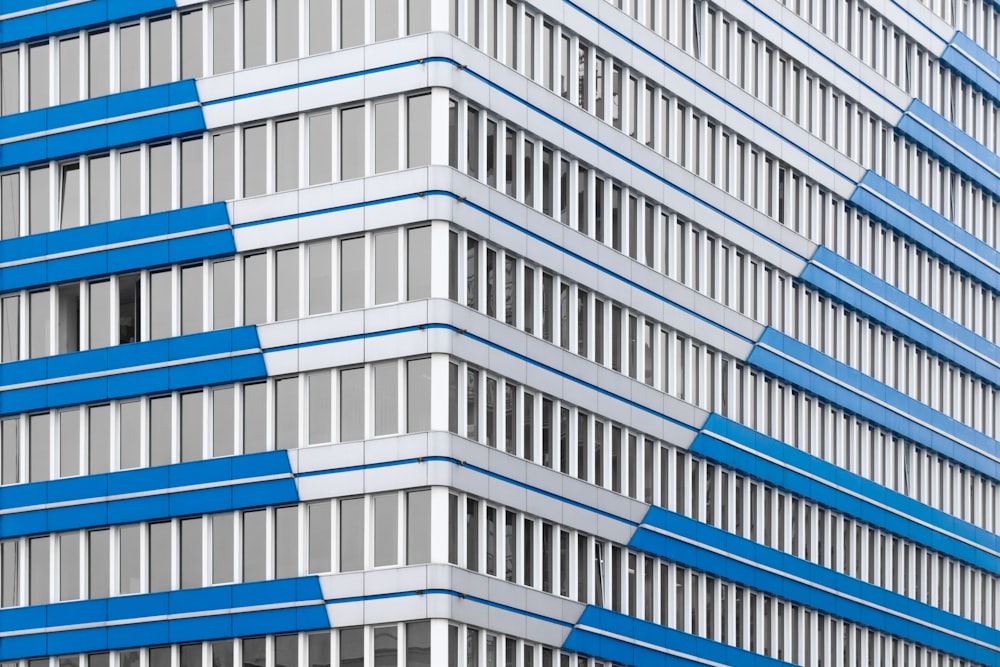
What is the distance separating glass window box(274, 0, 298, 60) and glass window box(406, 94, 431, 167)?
4254 mm

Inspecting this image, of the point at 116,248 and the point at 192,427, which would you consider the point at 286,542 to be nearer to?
the point at 192,427

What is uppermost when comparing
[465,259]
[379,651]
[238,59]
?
[238,59]

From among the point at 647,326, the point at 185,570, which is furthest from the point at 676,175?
the point at 185,570

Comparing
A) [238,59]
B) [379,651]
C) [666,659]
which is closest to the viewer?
[379,651]

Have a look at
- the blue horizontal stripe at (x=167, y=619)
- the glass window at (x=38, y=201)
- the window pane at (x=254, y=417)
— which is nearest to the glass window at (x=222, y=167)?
the window pane at (x=254, y=417)

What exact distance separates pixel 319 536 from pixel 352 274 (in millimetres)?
7282

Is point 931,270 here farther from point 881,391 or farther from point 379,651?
point 379,651

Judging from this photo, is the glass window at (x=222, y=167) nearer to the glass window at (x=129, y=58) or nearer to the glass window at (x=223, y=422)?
the glass window at (x=129, y=58)

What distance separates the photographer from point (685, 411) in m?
88.6

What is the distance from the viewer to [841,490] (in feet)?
325

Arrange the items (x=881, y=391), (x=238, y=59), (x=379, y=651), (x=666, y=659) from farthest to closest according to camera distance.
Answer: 1. (x=881, y=391)
2. (x=666, y=659)
3. (x=238, y=59)
4. (x=379, y=651)

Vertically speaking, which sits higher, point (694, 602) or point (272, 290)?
point (272, 290)

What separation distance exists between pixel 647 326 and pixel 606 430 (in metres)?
5.05

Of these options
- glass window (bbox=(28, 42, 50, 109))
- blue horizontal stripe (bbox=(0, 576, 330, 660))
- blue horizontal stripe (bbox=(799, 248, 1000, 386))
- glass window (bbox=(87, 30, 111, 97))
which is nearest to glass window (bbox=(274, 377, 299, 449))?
blue horizontal stripe (bbox=(0, 576, 330, 660))
